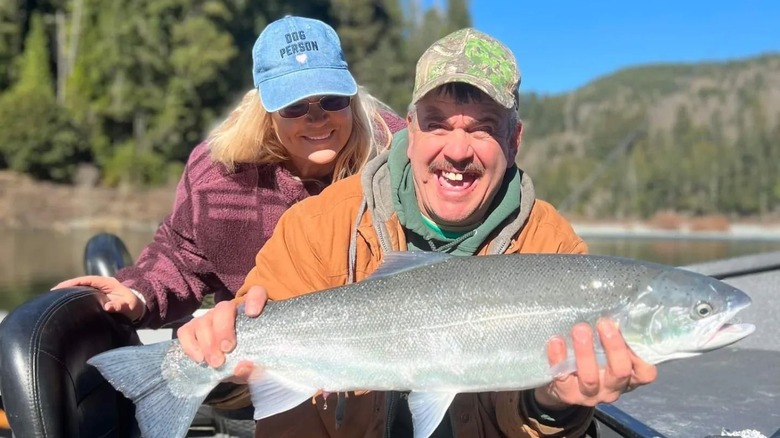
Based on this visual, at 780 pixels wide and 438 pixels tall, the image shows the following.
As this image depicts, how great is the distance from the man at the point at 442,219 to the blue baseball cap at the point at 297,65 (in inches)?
34.1

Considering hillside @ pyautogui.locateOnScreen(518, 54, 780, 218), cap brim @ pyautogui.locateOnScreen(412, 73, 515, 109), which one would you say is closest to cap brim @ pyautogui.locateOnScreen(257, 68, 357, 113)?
cap brim @ pyautogui.locateOnScreen(412, 73, 515, 109)

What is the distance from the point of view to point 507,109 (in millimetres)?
3148

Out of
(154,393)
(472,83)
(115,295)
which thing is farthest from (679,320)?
(115,295)

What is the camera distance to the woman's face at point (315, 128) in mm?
4125

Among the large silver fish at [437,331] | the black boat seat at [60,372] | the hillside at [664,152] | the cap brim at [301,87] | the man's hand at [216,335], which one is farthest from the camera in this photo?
the hillside at [664,152]

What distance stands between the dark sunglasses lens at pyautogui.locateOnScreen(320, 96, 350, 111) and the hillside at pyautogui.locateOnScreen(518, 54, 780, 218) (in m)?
13.9

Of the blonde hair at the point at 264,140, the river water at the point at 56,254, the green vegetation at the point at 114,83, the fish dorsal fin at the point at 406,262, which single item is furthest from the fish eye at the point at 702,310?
the green vegetation at the point at 114,83

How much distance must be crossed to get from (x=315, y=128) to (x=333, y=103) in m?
0.16

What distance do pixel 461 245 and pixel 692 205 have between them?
4668 cm

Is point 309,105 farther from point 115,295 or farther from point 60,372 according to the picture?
point 60,372

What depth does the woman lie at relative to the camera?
4.13 m

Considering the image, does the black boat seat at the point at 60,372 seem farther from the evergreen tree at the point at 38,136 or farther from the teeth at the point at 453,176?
the evergreen tree at the point at 38,136

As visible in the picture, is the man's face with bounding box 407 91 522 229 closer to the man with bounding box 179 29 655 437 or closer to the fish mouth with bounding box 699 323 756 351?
the man with bounding box 179 29 655 437

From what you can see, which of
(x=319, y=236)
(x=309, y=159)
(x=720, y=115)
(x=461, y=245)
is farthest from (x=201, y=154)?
(x=720, y=115)
